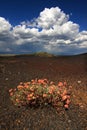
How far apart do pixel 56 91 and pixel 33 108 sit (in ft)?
3.34

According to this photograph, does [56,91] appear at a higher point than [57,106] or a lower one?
higher

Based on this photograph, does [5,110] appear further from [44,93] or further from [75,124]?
[75,124]

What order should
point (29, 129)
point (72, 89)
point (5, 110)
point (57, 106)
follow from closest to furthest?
point (29, 129) → point (5, 110) → point (57, 106) → point (72, 89)

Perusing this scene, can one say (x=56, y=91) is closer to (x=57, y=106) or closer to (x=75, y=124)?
(x=57, y=106)

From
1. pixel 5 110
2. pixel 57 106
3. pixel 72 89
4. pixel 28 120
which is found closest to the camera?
pixel 28 120

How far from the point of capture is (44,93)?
788 cm

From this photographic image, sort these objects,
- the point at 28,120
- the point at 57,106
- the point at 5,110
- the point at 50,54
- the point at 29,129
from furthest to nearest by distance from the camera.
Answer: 1. the point at 50,54
2. the point at 57,106
3. the point at 5,110
4. the point at 28,120
5. the point at 29,129

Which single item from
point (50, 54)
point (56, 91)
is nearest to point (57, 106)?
point (56, 91)

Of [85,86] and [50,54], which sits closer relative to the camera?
[85,86]

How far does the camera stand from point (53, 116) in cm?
714

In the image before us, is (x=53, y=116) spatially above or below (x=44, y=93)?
below

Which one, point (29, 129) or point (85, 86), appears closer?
point (29, 129)

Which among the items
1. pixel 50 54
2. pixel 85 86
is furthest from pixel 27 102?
pixel 50 54

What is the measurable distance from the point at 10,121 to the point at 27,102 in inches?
51.0
